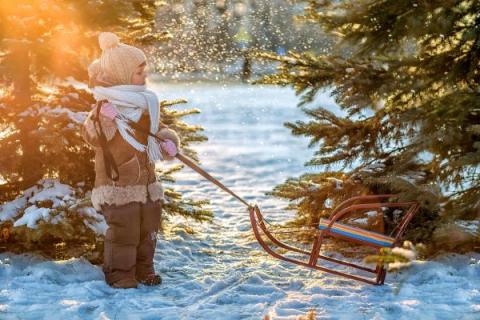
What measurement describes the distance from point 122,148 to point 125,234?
0.74 metres

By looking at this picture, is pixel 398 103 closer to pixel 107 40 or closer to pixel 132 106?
pixel 132 106

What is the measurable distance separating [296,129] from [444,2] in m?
2.07

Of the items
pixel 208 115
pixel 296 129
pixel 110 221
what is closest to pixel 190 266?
pixel 110 221

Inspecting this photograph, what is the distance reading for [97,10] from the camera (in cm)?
559

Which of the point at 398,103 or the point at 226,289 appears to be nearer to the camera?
the point at 226,289

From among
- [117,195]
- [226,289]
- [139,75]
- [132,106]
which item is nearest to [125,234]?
[117,195]

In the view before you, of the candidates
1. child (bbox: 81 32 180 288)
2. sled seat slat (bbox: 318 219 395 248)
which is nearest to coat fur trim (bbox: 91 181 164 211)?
child (bbox: 81 32 180 288)

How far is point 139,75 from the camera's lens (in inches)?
209

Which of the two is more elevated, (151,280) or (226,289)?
(226,289)

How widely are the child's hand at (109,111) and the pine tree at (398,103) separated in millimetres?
2024

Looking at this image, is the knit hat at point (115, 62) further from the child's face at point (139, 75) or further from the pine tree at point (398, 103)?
the pine tree at point (398, 103)

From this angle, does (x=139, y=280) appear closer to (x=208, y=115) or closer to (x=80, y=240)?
(x=80, y=240)

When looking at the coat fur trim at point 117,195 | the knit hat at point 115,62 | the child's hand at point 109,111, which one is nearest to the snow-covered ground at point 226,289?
the coat fur trim at point 117,195

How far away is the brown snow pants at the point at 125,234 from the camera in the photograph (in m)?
5.20
